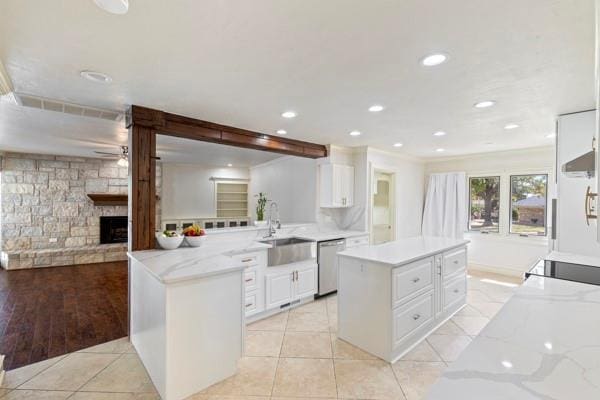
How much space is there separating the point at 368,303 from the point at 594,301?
1.45 metres

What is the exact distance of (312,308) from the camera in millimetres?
3584

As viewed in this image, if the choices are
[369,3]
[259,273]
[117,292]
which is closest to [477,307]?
[259,273]

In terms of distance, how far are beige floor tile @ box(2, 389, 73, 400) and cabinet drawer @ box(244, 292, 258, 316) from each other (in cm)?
152

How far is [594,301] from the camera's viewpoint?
144cm

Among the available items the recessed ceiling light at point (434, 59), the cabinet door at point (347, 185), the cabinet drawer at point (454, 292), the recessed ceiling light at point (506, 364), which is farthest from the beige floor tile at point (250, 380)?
the cabinet door at point (347, 185)

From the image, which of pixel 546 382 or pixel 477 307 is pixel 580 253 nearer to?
pixel 477 307

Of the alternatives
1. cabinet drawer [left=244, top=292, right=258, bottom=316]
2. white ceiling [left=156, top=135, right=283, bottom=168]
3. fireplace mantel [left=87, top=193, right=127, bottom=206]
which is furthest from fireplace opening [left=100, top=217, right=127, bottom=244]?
cabinet drawer [left=244, top=292, right=258, bottom=316]

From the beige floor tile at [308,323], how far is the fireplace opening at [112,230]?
17.1 ft

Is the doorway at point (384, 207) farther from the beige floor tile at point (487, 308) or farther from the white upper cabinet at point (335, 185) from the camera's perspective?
the beige floor tile at point (487, 308)

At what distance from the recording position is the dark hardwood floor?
263 centimetres

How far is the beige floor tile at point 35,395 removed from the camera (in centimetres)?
196

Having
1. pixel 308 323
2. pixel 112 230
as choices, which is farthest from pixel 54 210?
pixel 308 323

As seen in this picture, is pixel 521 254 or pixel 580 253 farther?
pixel 521 254

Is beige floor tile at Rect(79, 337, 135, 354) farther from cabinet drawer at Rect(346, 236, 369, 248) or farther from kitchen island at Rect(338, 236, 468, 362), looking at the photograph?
cabinet drawer at Rect(346, 236, 369, 248)
